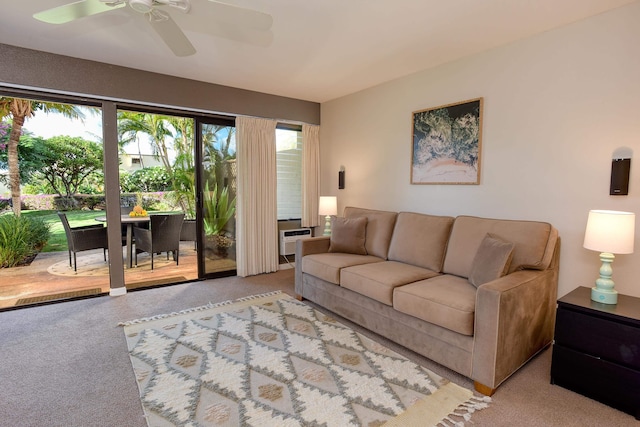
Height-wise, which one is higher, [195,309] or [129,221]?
[129,221]

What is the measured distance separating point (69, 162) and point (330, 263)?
4.35m

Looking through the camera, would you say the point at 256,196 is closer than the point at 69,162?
Yes

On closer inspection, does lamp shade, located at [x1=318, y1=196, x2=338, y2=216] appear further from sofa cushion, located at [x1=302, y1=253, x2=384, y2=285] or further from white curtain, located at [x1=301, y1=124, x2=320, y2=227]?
sofa cushion, located at [x1=302, y1=253, x2=384, y2=285]

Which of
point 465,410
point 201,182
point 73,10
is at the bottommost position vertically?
point 465,410

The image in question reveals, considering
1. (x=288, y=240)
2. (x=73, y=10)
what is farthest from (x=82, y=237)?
(x=73, y=10)

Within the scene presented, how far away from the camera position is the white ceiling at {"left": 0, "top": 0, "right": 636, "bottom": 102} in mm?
2279

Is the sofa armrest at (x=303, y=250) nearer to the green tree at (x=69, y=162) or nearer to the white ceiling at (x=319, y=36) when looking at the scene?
the white ceiling at (x=319, y=36)

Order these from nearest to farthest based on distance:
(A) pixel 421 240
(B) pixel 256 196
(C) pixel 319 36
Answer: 1. (C) pixel 319 36
2. (A) pixel 421 240
3. (B) pixel 256 196

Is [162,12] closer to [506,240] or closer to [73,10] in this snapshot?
[73,10]

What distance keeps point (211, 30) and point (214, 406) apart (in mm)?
2712

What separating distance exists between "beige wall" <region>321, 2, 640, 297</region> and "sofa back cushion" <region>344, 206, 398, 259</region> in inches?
15.6

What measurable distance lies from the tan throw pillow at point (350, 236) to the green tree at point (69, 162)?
3530mm

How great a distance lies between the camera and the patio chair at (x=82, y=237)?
4.32 meters

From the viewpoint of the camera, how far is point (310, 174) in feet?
16.3
